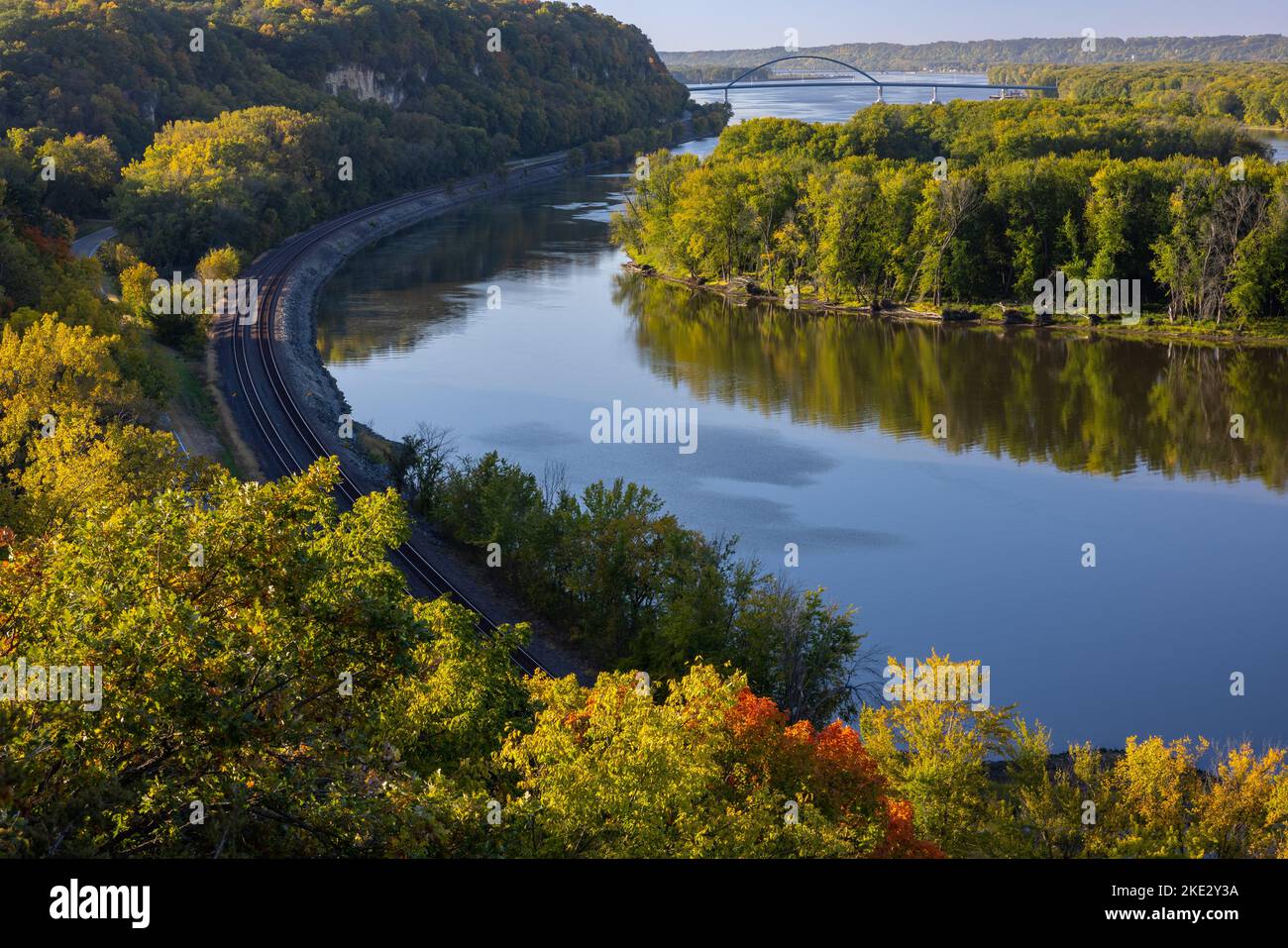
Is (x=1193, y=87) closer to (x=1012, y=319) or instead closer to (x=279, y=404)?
(x=1012, y=319)

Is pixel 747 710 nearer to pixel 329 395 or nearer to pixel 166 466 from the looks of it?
pixel 166 466

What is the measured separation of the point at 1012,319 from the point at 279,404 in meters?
28.0

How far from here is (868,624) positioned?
76.3ft

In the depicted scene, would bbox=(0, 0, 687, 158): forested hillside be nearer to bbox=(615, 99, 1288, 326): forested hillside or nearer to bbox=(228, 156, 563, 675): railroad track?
bbox=(228, 156, 563, 675): railroad track

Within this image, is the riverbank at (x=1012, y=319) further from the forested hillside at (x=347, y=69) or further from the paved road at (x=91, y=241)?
the forested hillside at (x=347, y=69)

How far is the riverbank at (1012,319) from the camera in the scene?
1791 inches

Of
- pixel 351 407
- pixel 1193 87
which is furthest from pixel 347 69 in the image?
pixel 1193 87

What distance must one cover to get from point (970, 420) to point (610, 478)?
461 inches

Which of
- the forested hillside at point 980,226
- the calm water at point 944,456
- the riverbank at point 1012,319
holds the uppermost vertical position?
the forested hillside at point 980,226

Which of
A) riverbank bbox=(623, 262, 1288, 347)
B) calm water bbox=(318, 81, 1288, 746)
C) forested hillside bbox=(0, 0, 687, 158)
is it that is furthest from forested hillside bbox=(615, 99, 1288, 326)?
forested hillside bbox=(0, 0, 687, 158)

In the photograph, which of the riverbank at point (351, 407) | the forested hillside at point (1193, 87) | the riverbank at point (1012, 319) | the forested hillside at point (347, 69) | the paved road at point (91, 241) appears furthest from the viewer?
the forested hillside at point (1193, 87)

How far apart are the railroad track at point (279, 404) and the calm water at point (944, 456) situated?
93.1 inches

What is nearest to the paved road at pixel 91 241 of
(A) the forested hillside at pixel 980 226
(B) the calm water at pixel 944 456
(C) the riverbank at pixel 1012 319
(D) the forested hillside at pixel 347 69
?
(B) the calm water at pixel 944 456
